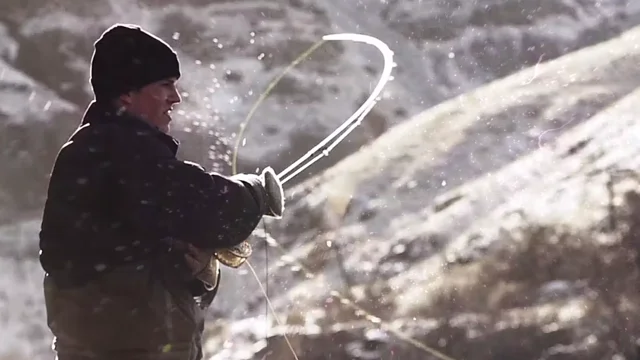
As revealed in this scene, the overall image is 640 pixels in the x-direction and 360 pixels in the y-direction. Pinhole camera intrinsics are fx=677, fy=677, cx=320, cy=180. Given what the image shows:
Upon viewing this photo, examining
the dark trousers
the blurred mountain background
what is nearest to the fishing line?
the blurred mountain background

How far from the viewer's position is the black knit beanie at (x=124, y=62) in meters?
0.83

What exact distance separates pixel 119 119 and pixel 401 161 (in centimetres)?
123

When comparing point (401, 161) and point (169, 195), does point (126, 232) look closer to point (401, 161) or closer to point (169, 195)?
point (169, 195)

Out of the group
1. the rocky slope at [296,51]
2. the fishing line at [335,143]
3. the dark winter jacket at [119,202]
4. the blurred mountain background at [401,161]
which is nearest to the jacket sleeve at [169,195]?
the dark winter jacket at [119,202]

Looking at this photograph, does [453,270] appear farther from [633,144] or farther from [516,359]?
[633,144]

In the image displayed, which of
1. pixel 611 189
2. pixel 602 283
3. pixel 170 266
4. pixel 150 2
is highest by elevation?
pixel 170 266

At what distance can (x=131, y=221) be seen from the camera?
2.53ft

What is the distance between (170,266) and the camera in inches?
32.6

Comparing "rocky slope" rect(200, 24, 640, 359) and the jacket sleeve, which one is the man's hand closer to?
the jacket sleeve

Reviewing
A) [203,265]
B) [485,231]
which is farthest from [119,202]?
[485,231]

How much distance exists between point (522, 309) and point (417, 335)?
0.82 ft

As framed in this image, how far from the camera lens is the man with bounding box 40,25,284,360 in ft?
2.51

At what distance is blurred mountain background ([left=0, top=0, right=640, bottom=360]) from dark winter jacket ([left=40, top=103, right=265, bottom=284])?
0.92m

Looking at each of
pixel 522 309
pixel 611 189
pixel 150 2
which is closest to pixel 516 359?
pixel 522 309
